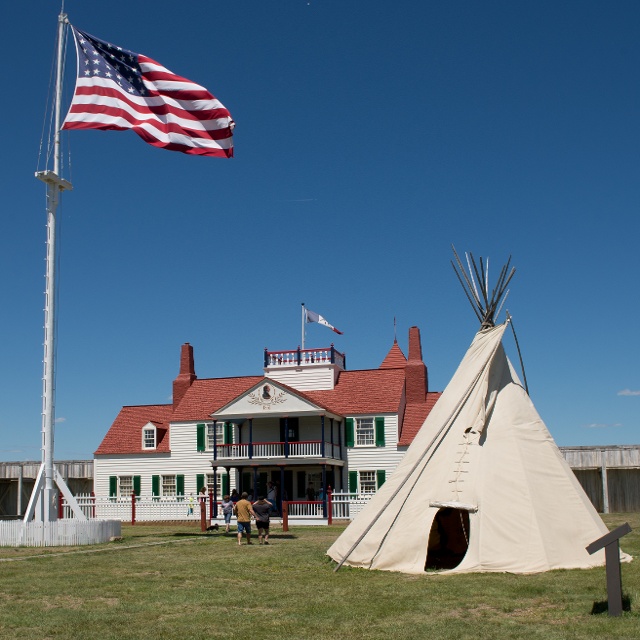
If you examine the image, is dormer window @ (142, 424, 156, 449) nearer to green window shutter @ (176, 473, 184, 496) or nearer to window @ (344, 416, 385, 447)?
green window shutter @ (176, 473, 184, 496)

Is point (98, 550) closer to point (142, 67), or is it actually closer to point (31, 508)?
A: point (31, 508)

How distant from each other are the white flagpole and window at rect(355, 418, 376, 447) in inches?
778

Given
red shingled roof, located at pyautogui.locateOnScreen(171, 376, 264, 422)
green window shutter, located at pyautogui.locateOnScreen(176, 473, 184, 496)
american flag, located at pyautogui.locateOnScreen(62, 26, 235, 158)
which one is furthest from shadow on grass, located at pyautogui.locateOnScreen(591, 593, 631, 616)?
green window shutter, located at pyautogui.locateOnScreen(176, 473, 184, 496)

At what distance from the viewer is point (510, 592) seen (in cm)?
1060

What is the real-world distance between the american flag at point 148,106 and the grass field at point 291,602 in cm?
861

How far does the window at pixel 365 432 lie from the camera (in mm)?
37094

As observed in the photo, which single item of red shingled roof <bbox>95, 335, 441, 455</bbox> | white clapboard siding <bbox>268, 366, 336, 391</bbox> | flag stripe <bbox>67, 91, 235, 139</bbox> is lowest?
red shingled roof <bbox>95, 335, 441, 455</bbox>

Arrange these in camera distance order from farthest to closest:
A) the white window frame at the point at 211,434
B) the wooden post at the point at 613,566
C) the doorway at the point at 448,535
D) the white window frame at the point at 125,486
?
1. the white window frame at the point at 125,486
2. the white window frame at the point at 211,434
3. the doorway at the point at 448,535
4. the wooden post at the point at 613,566

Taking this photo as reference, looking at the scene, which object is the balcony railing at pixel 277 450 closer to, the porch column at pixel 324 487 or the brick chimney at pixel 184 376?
the porch column at pixel 324 487

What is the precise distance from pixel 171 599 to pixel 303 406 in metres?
24.9

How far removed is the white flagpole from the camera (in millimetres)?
18484

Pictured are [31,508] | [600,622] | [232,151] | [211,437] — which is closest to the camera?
[600,622]

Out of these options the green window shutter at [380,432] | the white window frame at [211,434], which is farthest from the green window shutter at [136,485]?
the green window shutter at [380,432]

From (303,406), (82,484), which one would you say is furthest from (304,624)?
(82,484)
